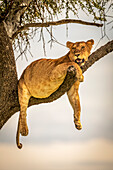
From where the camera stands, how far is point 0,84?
3.73 ft

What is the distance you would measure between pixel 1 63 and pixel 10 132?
1.84ft

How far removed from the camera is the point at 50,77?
3.43ft

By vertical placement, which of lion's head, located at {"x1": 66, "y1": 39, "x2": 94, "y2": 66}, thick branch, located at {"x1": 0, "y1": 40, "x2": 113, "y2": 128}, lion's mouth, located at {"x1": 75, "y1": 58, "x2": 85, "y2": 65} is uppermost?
lion's head, located at {"x1": 66, "y1": 39, "x2": 94, "y2": 66}

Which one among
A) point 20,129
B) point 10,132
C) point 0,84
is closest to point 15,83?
point 0,84

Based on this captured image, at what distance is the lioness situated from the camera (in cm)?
103

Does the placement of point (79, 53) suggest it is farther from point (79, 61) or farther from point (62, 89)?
point (62, 89)

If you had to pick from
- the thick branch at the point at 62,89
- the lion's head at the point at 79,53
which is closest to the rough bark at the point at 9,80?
the thick branch at the point at 62,89

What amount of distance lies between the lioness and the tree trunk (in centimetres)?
4

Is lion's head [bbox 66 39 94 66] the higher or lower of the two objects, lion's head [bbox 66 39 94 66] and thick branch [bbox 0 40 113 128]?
the higher

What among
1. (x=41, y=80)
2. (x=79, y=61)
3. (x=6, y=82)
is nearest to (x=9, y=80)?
(x=6, y=82)

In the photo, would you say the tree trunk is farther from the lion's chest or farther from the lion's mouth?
the lion's mouth

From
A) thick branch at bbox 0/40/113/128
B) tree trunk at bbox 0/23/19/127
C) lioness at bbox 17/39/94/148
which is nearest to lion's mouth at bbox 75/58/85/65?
lioness at bbox 17/39/94/148

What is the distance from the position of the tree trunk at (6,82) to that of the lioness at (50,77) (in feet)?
0.12

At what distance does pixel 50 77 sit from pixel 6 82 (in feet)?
0.62
